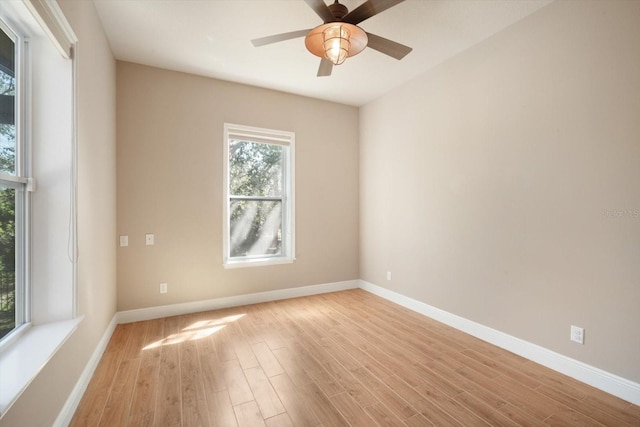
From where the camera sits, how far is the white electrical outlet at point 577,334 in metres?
2.25

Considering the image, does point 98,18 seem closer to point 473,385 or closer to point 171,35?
point 171,35

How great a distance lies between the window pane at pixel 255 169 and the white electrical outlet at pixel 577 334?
3477mm

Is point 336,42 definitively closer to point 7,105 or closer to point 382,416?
point 7,105

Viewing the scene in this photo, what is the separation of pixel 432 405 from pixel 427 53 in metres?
3.24

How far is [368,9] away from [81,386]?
123 inches

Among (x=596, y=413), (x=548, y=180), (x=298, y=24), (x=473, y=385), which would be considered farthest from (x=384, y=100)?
(x=596, y=413)

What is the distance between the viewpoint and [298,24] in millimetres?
2641

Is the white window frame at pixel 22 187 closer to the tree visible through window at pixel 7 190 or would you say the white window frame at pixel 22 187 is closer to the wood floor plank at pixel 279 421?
the tree visible through window at pixel 7 190

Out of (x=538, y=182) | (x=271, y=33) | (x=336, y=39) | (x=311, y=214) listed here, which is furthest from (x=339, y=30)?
(x=311, y=214)

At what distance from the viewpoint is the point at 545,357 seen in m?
2.45

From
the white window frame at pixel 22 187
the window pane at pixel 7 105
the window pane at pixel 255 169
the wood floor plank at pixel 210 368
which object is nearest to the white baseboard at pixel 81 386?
the white window frame at pixel 22 187

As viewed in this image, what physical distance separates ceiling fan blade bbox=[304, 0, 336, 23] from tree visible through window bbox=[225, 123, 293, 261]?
7.37 feet

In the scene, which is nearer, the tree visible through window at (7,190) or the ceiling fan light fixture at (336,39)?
the tree visible through window at (7,190)

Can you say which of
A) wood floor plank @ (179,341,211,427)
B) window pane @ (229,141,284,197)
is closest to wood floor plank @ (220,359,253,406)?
wood floor plank @ (179,341,211,427)
